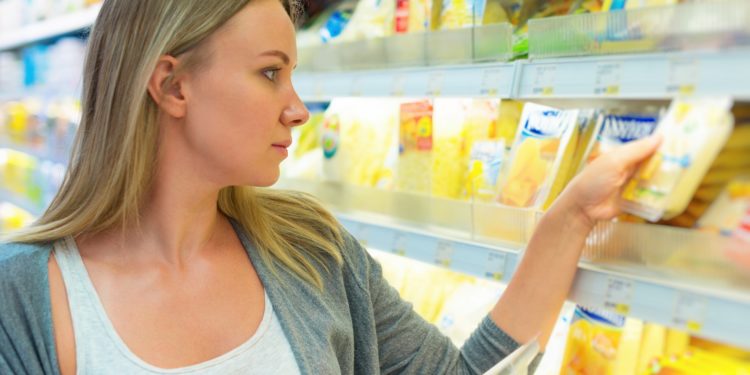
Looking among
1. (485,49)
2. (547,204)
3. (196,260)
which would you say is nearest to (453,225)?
(547,204)

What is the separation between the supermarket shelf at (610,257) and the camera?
36.9 inches

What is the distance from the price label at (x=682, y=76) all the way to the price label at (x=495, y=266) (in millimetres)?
442

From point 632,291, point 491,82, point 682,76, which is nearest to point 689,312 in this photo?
point 632,291

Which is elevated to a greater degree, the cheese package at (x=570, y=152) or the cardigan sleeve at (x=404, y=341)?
the cheese package at (x=570, y=152)

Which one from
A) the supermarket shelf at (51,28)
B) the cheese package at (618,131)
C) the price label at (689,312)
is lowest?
the price label at (689,312)

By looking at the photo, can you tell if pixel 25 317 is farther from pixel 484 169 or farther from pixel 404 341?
pixel 484 169

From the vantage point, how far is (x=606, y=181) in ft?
3.38

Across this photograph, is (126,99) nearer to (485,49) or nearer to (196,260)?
(196,260)

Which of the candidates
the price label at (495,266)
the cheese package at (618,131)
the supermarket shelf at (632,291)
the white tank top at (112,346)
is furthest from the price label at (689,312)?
the white tank top at (112,346)

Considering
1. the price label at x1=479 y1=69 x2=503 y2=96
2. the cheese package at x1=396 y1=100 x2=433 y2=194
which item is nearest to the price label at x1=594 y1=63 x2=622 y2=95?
the price label at x1=479 y1=69 x2=503 y2=96

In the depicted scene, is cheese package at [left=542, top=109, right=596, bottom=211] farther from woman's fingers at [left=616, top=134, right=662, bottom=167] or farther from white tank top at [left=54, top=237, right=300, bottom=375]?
white tank top at [left=54, top=237, right=300, bottom=375]

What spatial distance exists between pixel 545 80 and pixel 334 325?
55 cm

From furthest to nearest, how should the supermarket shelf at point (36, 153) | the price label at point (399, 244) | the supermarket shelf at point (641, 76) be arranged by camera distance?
the supermarket shelf at point (36, 153), the price label at point (399, 244), the supermarket shelf at point (641, 76)

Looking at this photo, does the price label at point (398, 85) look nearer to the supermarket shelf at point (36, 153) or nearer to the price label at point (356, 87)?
the price label at point (356, 87)
